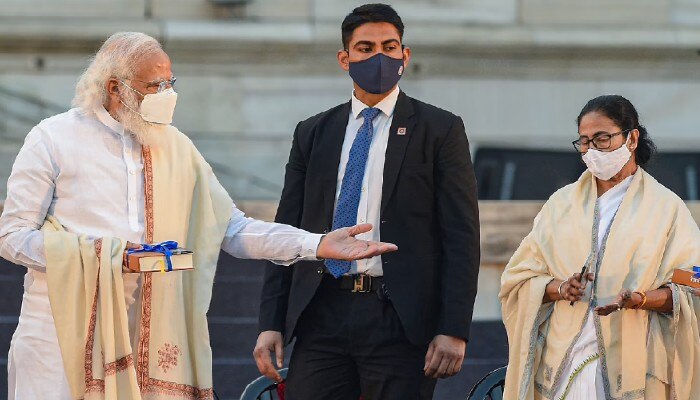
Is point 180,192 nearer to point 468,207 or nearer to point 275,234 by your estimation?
point 275,234

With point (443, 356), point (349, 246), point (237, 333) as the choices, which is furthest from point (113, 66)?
point (237, 333)

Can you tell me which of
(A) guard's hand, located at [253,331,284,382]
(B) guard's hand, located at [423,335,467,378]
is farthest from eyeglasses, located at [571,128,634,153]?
(A) guard's hand, located at [253,331,284,382]

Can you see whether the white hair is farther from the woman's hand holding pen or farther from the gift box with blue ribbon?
the woman's hand holding pen

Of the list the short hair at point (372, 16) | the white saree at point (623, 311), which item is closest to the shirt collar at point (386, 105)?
the short hair at point (372, 16)

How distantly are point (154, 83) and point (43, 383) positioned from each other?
1.06 m

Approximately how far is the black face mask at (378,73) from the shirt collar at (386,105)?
0.21 feet

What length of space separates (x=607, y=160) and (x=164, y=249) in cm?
177

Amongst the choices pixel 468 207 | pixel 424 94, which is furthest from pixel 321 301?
pixel 424 94

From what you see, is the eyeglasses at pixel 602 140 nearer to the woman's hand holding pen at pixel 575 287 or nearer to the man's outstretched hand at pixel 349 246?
the woman's hand holding pen at pixel 575 287

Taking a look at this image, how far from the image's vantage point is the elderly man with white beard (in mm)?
5344

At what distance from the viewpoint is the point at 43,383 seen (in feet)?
17.6

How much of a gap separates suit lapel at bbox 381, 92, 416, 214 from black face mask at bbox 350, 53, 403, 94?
0.32ft

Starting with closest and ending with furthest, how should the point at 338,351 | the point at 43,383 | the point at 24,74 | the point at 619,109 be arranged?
the point at 43,383 → the point at 338,351 → the point at 619,109 → the point at 24,74

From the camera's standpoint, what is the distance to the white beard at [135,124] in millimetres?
5559
